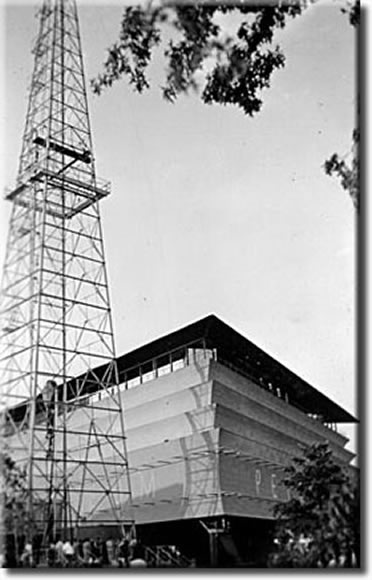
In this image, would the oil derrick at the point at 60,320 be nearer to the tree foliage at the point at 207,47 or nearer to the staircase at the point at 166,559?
the staircase at the point at 166,559

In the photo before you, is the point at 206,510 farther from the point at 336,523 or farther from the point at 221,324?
the point at 336,523

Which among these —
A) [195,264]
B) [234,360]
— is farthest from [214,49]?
[234,360]

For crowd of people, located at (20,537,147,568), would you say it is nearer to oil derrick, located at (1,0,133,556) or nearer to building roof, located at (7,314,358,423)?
oil derrick, located at (1,0,133,556)

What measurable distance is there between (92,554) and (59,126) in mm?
4479

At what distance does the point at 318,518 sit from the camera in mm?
5066

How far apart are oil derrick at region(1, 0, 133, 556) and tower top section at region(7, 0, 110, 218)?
15 mm

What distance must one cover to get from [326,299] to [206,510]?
3.45 m

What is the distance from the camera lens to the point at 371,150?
4746 mm

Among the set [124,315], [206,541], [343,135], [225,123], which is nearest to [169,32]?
[225,123]

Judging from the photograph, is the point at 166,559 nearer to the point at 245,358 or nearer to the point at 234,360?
the point at 245,358

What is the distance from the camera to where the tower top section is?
6605 mm

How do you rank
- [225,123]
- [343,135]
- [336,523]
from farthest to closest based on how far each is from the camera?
[225,123], [343,135], [336,523]

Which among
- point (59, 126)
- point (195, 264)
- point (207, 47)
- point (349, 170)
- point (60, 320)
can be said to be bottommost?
point (60, 320)

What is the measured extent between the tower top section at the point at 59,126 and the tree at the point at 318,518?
127 inches
